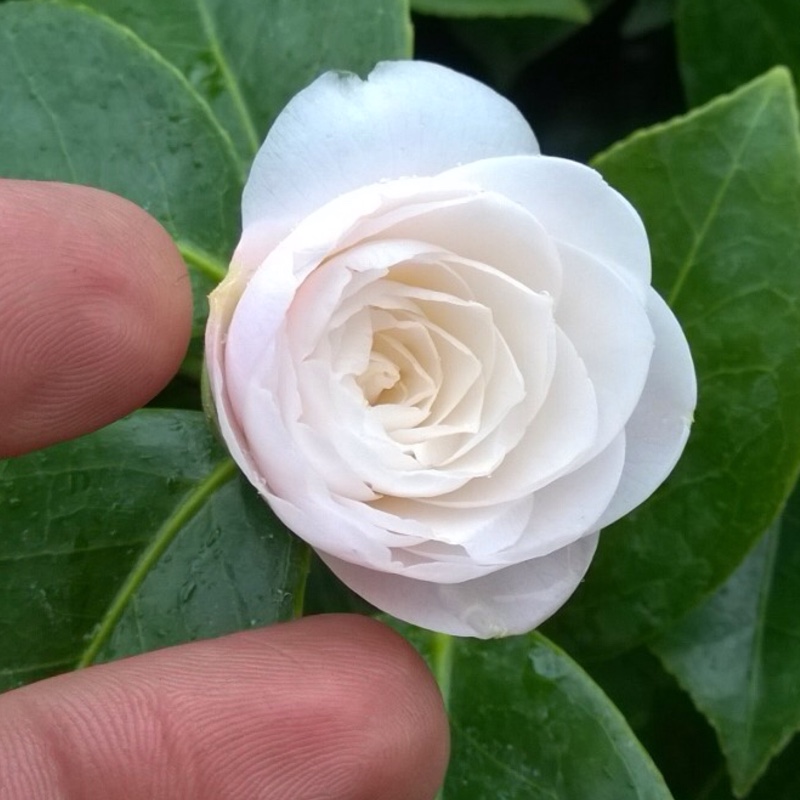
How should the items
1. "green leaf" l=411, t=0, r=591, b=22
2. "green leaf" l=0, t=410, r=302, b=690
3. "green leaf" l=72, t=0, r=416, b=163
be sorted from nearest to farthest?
"green leaf" l=0, t=410, r=302, b=690
"green leaf" l=72, t=0, r=416, b=163
"green leaf" l=411, t=0, r=591, b=22

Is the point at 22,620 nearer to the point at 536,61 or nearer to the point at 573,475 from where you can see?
the point at 573,475

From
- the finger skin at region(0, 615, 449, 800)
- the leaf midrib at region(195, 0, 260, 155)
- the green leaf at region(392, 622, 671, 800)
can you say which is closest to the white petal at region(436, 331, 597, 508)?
the finger skin at region(0, 615, 449, 800)

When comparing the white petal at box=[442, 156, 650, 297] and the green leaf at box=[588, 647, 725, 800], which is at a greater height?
the white petal at box=[442, 156, 650, 297]

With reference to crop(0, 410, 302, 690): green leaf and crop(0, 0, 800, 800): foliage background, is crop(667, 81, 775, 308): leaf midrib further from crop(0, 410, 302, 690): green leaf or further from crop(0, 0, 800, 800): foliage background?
crop(0, 410, 302, 690): green leaf

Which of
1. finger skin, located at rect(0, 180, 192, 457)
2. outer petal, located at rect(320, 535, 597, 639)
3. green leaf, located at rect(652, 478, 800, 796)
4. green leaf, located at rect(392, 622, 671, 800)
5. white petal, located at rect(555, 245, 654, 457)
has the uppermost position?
white petal, located at rect(555, 245, 654, 457)

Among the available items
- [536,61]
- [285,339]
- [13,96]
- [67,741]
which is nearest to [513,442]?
[285,339]

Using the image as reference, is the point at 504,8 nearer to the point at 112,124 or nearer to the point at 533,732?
the point at 112,124

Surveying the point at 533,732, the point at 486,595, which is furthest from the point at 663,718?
the point at 486,595

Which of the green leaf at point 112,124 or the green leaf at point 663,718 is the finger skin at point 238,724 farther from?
the green leaf at point 663,718
